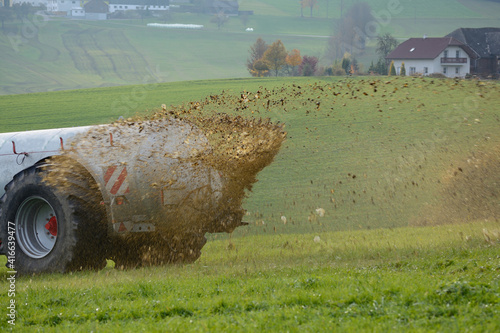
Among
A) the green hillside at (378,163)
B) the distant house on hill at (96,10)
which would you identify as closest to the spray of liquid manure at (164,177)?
the green hillside at (378,163)

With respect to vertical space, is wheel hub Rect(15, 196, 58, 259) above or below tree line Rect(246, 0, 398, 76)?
below

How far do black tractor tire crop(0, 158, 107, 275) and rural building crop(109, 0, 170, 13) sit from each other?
173 m

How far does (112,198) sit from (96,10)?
171775 millimetres

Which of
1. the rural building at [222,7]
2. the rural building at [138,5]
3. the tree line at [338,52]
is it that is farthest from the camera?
the rural building at [138,5]

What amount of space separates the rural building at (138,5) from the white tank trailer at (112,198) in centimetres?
17249

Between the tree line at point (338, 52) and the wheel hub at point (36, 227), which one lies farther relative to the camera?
the tree line at point (338, 52)

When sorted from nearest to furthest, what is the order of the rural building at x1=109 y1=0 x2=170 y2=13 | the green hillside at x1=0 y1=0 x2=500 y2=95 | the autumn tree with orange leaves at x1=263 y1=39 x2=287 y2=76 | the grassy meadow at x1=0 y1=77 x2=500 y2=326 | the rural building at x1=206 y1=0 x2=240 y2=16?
the grassy meadow at x1=0 y1=77 x2=500 y2=326, the autumn tree with orange leaves at x1=263 y1=39 x2=287 y2=76, the green hillside at x1=0 y1=0 x2=500 y2=95, the rural building at x1=206 y1=0 x2=240 y2=16, the rural building at x1=109 y1=0 x2=170 y2=13

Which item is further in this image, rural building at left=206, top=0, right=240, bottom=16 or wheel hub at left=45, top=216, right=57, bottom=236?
rural building at left=206, top=0, right=240, bottom=16

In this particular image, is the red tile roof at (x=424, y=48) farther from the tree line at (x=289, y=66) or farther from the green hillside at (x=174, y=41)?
the green hillside at (x=174, y=41)

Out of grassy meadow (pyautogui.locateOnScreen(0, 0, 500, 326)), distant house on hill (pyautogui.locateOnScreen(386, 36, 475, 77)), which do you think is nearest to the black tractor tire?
grassy meadow (pyautogui.locateOnScreen(0, 0, 500, 326))

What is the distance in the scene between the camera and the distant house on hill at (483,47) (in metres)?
90.1

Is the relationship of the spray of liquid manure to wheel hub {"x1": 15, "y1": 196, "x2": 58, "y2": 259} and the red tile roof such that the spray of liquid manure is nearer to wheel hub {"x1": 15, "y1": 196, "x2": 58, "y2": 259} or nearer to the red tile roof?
wheel hub {"x1": 15, "y1": 196, "x2": 58, "y2": 259}

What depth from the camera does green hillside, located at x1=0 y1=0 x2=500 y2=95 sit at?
9844 cm

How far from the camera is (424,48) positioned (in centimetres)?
9175
